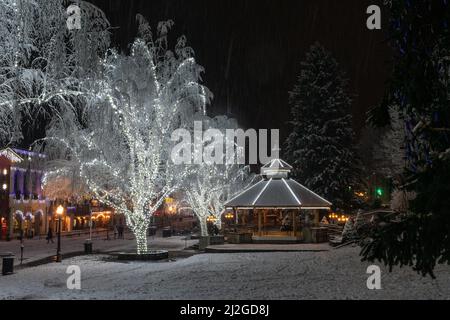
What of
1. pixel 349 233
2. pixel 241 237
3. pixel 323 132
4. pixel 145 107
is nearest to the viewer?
pixel 145 107

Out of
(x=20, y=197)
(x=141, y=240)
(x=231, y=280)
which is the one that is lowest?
(x=231, y=280)

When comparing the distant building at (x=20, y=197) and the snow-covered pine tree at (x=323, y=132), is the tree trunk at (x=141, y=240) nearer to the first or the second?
the snow-covered pine tree at (x=323, y=132)

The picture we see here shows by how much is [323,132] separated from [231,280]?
97.0ft

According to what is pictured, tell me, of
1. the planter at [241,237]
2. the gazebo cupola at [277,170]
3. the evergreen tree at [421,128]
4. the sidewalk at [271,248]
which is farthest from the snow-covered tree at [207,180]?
the evergreen tree at [421,128]

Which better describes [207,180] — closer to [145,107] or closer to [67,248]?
[67,248]

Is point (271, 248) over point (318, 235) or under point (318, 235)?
under

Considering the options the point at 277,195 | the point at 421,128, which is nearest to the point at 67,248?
the point at 277,195

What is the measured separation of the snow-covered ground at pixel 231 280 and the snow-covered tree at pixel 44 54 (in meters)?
5.15

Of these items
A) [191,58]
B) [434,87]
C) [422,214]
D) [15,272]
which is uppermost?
[191,58]

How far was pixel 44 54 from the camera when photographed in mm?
13688

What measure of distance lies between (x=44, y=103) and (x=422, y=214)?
11.6 metres
